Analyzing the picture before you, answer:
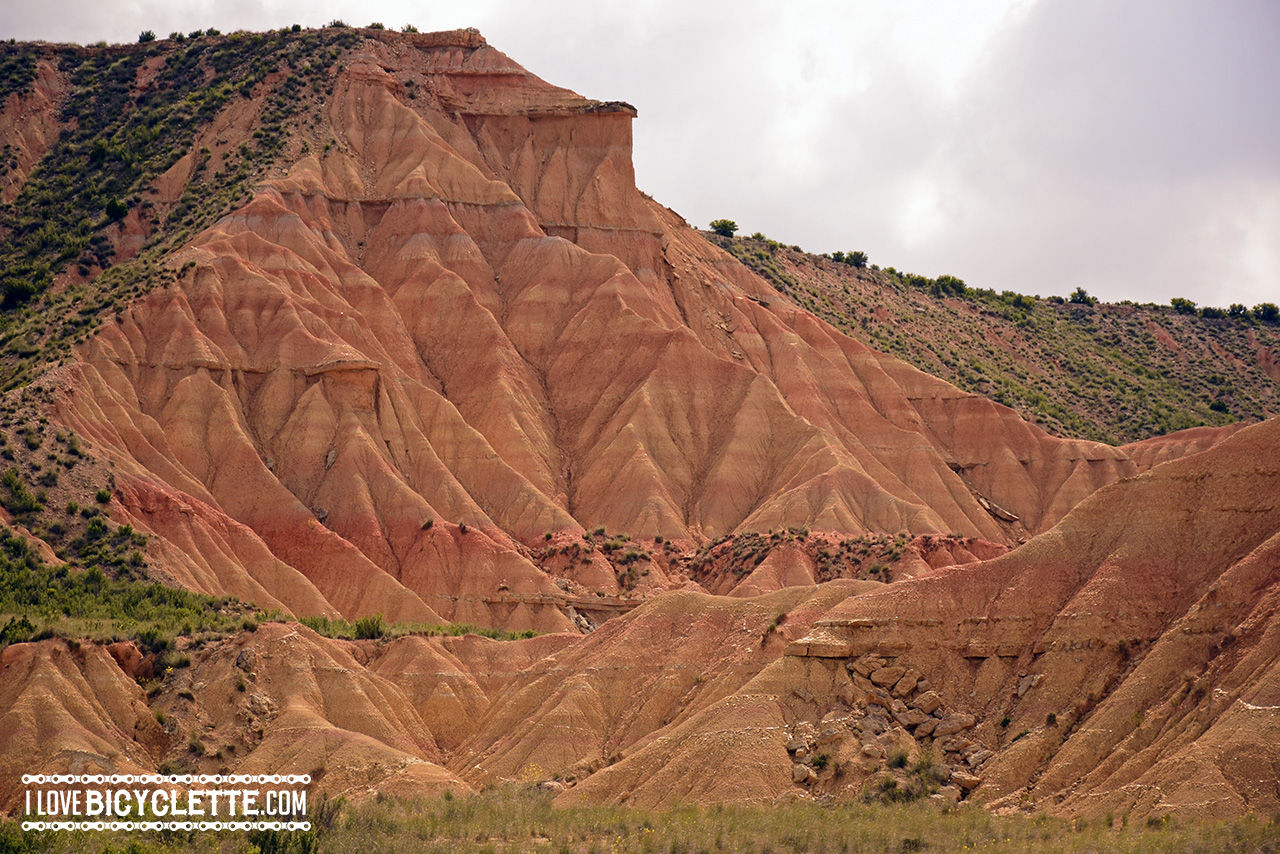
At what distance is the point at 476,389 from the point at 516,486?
10.2 meters

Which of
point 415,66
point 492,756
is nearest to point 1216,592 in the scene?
point 492,756

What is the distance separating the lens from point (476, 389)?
93375mm

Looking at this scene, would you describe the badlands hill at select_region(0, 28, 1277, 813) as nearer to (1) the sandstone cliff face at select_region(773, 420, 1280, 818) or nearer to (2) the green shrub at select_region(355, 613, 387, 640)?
(1) the sandstone cliff face at select_region(773, 420, 1280, 818)

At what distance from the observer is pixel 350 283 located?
95.0 metres

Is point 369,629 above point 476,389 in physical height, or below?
below

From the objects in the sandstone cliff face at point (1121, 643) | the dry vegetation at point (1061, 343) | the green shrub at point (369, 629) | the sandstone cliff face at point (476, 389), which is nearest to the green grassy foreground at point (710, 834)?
the sandstone cliff face at point (1121, 643)

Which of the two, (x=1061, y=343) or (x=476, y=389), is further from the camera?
(x=1061, y=343)

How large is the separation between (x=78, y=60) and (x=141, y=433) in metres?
52.9

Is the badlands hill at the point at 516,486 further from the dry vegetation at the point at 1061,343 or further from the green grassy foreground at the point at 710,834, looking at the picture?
the dry vegetation at the point at 1061,343

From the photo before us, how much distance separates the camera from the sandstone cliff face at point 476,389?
7731 centimetres

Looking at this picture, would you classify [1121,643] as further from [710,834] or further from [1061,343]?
[1061,343]

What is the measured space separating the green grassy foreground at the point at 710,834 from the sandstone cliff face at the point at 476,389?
26.0 metres

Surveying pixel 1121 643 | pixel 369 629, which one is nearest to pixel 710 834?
pixel 1121 643

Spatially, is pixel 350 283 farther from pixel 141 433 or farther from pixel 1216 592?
pixel 1216 592
